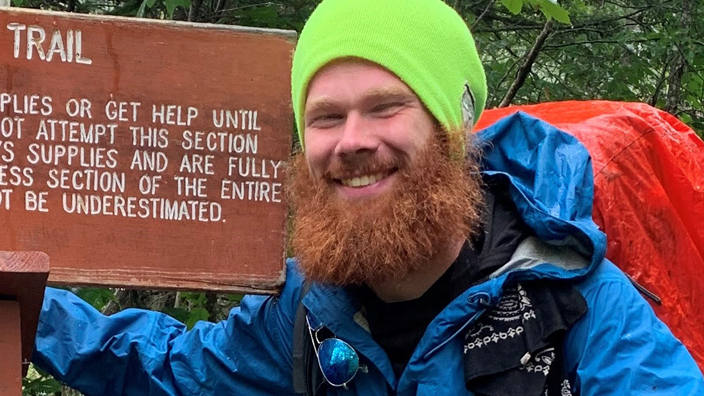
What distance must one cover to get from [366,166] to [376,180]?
5 centimetres

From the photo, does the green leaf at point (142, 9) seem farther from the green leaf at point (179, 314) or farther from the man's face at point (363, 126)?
the man's face at point (363, 126)

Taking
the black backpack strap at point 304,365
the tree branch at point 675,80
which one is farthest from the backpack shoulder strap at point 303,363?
the tree branch at point 675,80

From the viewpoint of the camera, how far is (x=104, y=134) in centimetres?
221

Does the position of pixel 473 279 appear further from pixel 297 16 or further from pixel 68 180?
pixel 297 16

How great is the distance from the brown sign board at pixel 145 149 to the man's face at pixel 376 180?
12 cm

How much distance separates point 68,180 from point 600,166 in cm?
125

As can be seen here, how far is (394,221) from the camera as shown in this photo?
2.18 m

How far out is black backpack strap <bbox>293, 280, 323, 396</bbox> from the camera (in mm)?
2240

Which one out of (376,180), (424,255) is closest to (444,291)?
(424,255)

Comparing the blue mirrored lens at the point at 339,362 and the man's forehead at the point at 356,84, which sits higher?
the man's forehead at the point at 356,84

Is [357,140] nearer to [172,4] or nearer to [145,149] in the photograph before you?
[145,149]

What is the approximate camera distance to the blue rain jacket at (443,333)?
1923 millimetres

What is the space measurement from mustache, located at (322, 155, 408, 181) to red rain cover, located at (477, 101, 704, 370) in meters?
0.48

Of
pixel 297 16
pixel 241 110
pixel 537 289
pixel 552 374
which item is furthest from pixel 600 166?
pixel 297 16
